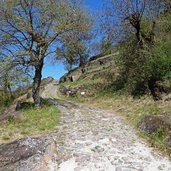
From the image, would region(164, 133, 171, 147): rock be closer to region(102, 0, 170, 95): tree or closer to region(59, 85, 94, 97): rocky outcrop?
region(102, 0, 170, 95): tree

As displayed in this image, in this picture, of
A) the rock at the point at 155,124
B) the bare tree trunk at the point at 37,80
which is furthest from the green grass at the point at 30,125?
the rock at the point at 155,124

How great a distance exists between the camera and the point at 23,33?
15.0 metres

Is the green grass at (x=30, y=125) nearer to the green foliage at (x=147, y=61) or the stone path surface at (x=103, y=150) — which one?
the stone path surface at (x=103, y=150)

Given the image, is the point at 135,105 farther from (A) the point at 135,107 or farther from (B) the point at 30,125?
(B) the point at 30,125

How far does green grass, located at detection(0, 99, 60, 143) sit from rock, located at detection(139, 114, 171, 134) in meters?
4.25

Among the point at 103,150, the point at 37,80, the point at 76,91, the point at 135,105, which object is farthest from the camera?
the point at 76,91

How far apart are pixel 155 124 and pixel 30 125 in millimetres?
6045

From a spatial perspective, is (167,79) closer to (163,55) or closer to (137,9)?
(163,55)

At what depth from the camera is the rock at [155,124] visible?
925 centimetres

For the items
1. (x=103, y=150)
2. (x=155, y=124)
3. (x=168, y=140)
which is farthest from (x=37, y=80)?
(x=168, y=140)

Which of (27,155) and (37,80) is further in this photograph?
(37,80)

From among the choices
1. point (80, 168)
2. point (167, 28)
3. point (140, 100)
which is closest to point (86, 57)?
point (167, 28)

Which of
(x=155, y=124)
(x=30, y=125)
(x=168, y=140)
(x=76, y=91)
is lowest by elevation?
(x=168, y=140)

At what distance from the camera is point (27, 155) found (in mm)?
7320
